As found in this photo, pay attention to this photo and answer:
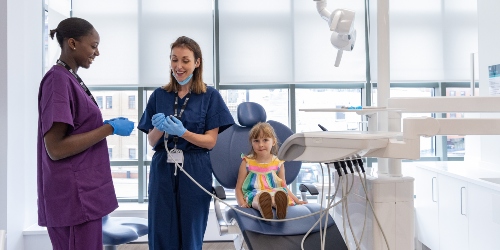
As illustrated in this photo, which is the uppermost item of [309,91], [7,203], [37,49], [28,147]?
[37,49]

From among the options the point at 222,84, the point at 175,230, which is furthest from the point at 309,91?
the point at 175,230

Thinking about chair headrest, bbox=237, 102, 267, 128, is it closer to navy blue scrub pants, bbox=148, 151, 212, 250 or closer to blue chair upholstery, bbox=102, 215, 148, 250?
navy blue scrub pants, bbox=148, 151, 212, 250

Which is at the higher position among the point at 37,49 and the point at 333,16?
the point at 37,49

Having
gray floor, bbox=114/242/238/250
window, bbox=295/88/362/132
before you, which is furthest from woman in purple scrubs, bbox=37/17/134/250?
window, bbox=295/88/362/132

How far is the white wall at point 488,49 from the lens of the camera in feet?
8.37

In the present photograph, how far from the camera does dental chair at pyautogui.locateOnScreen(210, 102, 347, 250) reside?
5.76 ft

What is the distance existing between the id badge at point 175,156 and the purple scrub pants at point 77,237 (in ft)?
1.28

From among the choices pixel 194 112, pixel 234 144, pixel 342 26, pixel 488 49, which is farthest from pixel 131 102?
pixel 488 49

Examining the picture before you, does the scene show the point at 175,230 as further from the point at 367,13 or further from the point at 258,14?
the point at 367,13

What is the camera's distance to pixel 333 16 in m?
1.26

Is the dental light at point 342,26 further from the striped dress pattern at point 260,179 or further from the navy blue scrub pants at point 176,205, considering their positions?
the striped dress pattern at point 260,179

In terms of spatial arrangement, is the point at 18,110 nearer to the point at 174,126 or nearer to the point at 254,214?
the point at 174,126

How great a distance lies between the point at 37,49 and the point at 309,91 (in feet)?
7.09

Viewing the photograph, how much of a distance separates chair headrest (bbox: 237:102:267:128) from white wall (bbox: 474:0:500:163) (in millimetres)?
1479
